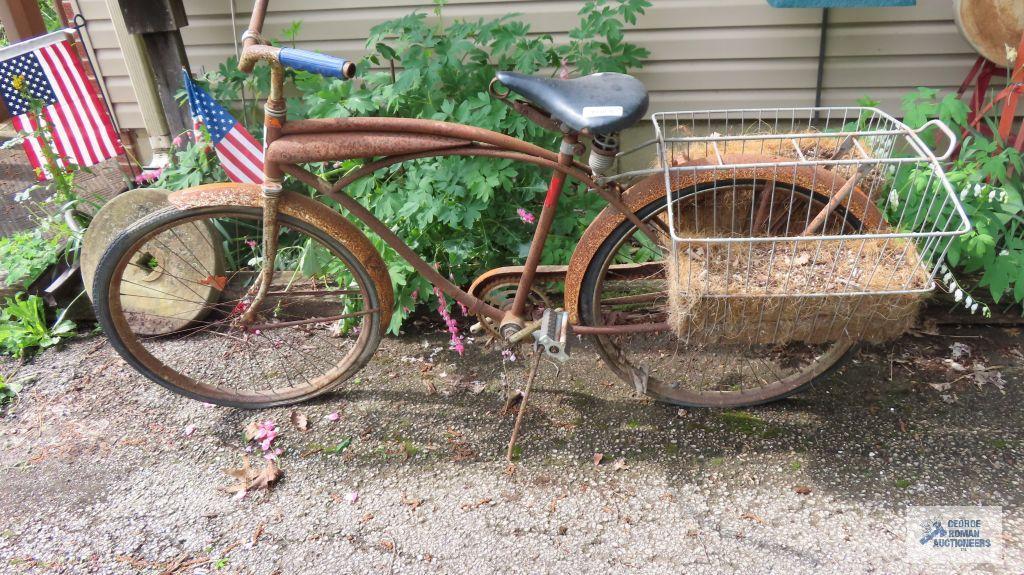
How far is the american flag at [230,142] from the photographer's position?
3230mm

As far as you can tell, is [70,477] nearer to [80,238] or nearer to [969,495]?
[80,238]

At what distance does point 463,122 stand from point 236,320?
1277 mm

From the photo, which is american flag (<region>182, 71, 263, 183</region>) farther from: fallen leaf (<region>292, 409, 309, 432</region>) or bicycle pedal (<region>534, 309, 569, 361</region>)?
bicycle pedal (<region>534, 309, 569, 361</region>)

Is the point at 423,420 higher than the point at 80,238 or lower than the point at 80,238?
lower

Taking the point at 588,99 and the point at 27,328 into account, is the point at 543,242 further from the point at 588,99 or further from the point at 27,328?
the point at 27,328

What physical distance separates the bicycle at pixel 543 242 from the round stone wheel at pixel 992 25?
19.9 inches

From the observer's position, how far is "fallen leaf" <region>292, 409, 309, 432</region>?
9.53 feet

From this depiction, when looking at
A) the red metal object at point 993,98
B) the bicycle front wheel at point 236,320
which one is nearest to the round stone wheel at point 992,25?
the red metal object at point 993,98

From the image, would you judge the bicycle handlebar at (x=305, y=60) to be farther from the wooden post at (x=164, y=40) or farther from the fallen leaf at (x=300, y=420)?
the wooden post at (x=164, y=40)

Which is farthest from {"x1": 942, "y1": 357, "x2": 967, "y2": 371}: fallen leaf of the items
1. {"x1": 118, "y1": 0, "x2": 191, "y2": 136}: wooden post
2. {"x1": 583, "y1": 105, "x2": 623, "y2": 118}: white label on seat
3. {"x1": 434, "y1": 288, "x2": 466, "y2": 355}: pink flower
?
{"x1": 118, "y1": 0, "x2": 191, "y2": 136}: wooden post

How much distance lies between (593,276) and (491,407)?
2.69ft

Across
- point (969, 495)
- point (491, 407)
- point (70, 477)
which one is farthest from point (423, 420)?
point (969, 495)

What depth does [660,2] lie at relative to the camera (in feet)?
11.2

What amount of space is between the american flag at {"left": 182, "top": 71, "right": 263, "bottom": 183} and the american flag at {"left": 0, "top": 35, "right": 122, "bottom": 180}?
2.70 ft
